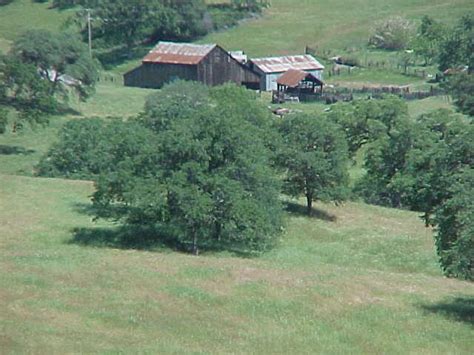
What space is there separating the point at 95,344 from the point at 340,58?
9170 centimetres

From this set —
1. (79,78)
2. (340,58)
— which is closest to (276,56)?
(340,58)

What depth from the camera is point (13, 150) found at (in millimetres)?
71312

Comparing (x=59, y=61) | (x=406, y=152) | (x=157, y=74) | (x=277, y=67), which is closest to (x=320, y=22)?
(x=277, y=67)

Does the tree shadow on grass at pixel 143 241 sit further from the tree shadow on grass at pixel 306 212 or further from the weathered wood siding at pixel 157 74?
the weathered wood siding at pixel 157 74

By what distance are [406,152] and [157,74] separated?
155 feet

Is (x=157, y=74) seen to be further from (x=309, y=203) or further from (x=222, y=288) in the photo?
(x=222, y=288)

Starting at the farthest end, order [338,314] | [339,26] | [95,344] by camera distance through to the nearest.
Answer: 1. [339,26]
2. [338,314]
3. [95,344]

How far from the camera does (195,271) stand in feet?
120

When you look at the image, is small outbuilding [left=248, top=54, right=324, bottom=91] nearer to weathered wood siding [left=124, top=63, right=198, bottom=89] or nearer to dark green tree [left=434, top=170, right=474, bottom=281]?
weathered wood siding [left=124, top=63, right=198, bottom=89]

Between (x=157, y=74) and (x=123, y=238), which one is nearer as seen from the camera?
(x=123, y=238)

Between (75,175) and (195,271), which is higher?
(195,271)

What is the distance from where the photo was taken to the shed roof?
99.3m

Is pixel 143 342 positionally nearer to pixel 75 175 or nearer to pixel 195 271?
pixel 195 271

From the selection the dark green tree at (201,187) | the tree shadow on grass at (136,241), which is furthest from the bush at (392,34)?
the tree shadow on grass at (136,241)
